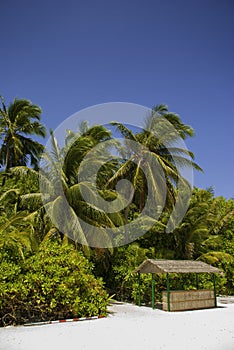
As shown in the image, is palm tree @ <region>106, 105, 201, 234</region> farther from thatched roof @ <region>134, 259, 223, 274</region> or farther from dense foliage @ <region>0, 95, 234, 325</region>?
thatched roof @ <region>134, 259, 223, 274</region>

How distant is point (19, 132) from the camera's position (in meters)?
22.5

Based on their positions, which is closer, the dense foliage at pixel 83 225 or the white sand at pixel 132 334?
the white sand at pixel 132 334

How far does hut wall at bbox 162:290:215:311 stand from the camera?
45.5ft

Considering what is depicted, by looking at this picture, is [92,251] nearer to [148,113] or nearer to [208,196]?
[148,113]

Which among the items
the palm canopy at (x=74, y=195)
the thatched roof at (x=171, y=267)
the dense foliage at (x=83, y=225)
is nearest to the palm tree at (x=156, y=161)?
the dense foliage at (x=83, y=225)

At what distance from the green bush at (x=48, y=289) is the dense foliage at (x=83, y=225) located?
0.11ft

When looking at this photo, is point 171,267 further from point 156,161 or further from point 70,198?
point 156,161

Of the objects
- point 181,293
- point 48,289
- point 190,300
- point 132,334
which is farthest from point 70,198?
point 132,334

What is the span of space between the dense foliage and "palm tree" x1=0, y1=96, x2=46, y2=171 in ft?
0.20

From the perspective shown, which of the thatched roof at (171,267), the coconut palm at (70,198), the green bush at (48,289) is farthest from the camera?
the coconut palm at (70,198)

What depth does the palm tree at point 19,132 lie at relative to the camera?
70.8ft

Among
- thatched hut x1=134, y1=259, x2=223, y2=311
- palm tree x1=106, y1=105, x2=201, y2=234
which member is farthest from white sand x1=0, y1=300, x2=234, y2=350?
palm tree x1=106, y1=105, x2=201, y2=234

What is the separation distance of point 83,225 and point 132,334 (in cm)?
694

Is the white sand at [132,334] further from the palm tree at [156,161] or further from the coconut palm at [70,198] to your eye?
the palm tree at [156,161]
